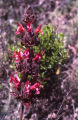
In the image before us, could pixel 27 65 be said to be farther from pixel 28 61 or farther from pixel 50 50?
pixel 50 50

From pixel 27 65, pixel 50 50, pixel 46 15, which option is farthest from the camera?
pixel 46 15

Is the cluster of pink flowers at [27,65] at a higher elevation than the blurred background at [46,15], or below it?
below

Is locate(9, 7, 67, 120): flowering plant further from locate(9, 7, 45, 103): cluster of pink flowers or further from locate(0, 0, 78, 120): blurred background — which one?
locate(0, 0, 78, 120): blurred background

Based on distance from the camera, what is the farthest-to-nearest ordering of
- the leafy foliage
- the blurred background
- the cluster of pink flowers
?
the blurred background → the leafy foliage → the cluster of pink flowers

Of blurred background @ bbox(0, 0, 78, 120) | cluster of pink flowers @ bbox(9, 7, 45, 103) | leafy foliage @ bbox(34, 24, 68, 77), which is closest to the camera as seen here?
cluster of pink flowers @ bbox(9, 7, 45, 103)

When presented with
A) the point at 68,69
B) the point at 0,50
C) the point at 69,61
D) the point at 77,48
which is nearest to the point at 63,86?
the point at 68,69

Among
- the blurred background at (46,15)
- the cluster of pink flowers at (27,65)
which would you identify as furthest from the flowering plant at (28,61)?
the blurred background at (46,15)

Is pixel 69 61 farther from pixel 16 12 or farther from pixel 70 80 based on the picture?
pixel 16 12

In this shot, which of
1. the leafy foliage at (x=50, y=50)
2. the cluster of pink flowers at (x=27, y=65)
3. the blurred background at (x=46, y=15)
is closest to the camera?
the cluster of pink flowers at (x=27, y=65)

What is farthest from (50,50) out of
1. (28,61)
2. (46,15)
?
(46,15)

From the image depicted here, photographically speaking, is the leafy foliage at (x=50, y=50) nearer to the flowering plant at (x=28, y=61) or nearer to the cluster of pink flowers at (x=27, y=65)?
the flowering plant at (x=28, y=61)

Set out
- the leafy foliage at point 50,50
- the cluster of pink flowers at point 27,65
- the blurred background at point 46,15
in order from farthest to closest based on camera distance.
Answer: the blurred background at point 46,15
the leafy foliage at point 50,50
the cluster of pink flowers at point 27,65

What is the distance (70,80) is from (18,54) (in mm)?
1188

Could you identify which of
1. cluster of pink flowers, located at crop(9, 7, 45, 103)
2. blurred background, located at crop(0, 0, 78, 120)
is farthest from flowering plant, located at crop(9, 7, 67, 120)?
blurred background, located at crop(0, 0, 78, 120)
